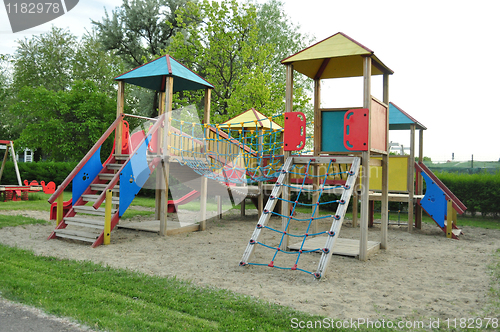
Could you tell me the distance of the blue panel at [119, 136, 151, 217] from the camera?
7.59 metres

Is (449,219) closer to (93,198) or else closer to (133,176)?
(133,176)

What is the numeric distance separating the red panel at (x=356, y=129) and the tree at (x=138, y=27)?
1918cm

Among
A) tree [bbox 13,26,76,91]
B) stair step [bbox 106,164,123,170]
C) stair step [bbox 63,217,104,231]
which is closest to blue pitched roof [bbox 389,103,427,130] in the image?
stair step [bbox 106,164,123,170]

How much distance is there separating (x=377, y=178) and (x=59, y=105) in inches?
722

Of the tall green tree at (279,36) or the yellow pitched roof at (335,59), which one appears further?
the tall green tree at (279,36)

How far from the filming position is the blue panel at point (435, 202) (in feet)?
31.6

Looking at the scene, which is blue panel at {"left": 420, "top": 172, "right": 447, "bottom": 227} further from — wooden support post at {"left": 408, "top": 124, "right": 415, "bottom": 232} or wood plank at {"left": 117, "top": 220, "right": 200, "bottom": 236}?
wood plank at {"left": 117, "top": 220, "right": 200, "bottom": 236}

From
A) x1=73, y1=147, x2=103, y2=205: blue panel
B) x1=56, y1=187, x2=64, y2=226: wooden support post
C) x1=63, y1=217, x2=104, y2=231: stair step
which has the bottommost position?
x1=63, y1=217, x2=104, y2=231: stair step

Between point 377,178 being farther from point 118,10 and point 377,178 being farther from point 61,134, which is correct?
point 118,10

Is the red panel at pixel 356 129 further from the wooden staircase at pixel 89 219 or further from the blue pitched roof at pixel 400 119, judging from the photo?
the wooden staircase at pixel 89 219

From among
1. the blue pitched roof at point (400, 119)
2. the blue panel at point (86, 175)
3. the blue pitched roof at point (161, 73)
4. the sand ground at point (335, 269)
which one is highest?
the blue pitched roof at point (161, 73)

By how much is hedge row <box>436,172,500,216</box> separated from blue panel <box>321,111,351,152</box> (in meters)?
9.25

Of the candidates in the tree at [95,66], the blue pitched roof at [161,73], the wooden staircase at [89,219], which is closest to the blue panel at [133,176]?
the wooden staircase at [89,219]

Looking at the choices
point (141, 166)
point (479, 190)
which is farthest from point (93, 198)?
point (479, 190)
